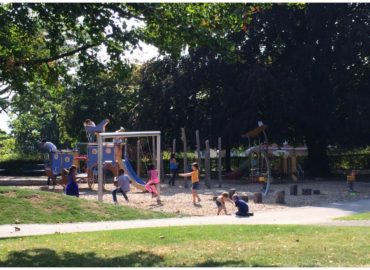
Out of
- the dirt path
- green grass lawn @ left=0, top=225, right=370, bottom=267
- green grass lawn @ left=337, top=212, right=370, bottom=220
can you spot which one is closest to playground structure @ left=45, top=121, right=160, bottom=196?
the dirt path

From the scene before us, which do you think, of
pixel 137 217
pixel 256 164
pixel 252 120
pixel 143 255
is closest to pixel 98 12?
pixel 143 255

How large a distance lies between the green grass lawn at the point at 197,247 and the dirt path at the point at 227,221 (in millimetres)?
1249

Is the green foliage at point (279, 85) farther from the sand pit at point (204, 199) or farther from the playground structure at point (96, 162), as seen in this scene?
the sand pit at point (204, 199)

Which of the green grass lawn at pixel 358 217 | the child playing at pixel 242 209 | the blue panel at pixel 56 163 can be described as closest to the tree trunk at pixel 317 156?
the blue panel at pixel 56 163

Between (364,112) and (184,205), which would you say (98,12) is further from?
(364,112)

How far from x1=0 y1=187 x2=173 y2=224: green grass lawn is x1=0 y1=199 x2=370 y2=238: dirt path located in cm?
66

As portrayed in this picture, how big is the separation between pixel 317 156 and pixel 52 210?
25.8 m

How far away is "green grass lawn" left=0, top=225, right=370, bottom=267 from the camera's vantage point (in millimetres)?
8648

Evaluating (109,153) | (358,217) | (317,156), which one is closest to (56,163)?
(109,153)

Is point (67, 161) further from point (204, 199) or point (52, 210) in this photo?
point (52, 210)

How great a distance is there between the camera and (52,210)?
15844 mm

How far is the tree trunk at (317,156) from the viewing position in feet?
124

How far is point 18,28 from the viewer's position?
11.0 metres

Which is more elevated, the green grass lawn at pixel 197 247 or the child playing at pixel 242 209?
the child playing at pixel 242 209
